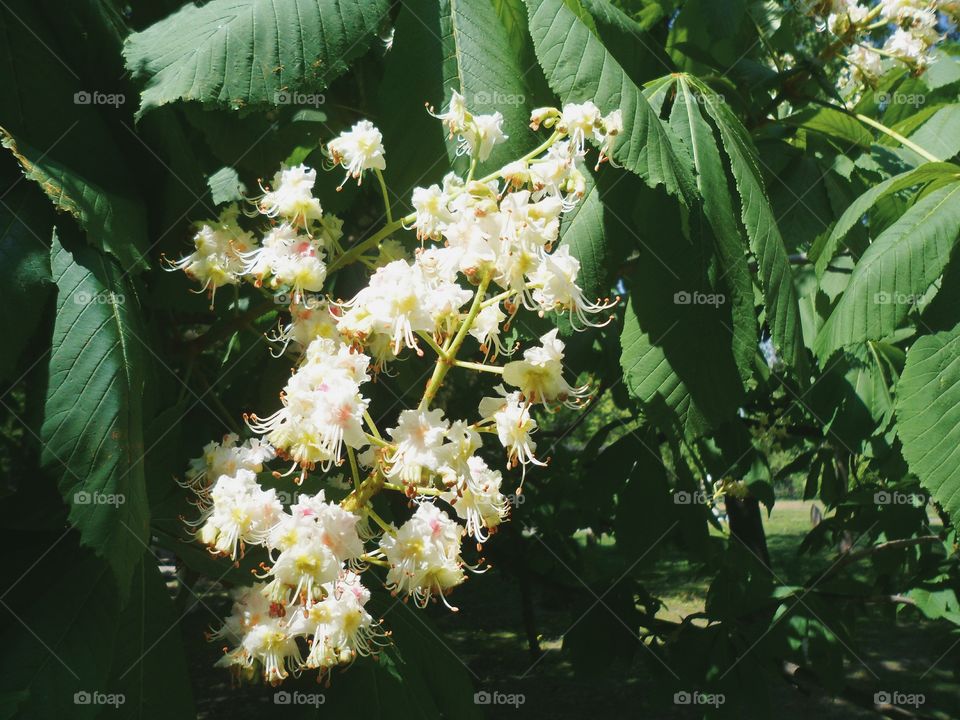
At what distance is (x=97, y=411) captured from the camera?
1047 millimetres

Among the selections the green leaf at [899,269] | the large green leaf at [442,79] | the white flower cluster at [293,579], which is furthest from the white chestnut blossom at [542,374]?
the green leaf at [899,269]

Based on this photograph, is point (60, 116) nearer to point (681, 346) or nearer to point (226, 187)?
point (226, 187)

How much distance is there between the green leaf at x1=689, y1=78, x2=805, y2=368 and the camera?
→ 1.20 meters

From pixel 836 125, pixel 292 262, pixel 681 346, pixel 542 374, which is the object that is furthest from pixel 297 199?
pixel 836 125

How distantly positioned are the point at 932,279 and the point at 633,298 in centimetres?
54

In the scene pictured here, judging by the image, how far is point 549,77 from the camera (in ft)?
3.81

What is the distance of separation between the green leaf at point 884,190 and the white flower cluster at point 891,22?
24.5 inches

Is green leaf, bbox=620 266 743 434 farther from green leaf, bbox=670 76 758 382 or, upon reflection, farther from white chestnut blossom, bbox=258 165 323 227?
white chestnut blossom, bbox=258 165 323 227

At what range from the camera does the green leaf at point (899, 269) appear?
1449mm

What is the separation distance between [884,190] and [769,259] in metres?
0.56

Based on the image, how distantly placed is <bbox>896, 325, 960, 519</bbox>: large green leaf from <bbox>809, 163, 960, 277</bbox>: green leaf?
13.5 inches

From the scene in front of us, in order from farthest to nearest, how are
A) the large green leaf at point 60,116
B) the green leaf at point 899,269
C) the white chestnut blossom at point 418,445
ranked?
the green leaf at point 899,269, the large green leaf at point 60,116, the white chestnut blossom at point 418,445

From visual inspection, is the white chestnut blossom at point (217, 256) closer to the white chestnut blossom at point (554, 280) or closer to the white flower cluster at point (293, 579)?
the white flower cluster at point (293, 579)

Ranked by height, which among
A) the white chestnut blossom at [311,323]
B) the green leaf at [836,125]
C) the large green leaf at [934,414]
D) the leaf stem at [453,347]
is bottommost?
the large green leaf at [934,414]
